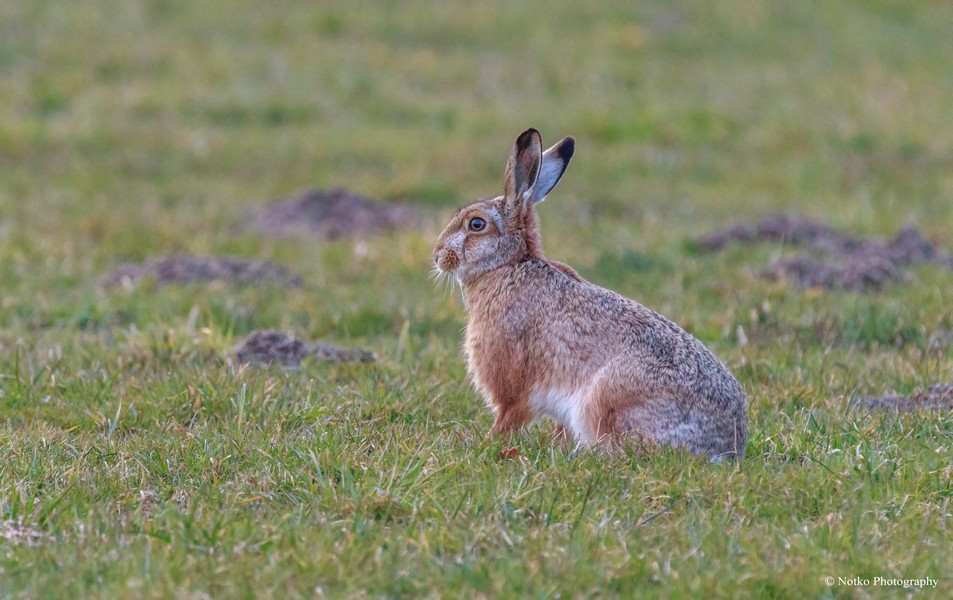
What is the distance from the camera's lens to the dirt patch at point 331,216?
12.4 m

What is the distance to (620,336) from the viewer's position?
5.92 meters

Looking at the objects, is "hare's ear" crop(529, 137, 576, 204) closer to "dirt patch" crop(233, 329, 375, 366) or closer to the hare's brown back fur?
the hare's brown back fur

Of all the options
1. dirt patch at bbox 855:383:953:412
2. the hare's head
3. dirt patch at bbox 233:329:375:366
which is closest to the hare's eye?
the hare's head

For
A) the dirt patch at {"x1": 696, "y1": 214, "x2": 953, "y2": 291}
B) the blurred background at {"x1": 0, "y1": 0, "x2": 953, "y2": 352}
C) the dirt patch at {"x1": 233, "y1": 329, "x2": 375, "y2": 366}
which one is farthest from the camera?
the blurred background at {"x1": 0, "y1": 0, "x2": 953, "y2": 352}

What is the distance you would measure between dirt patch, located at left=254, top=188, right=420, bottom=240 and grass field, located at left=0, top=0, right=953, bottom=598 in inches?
16.0

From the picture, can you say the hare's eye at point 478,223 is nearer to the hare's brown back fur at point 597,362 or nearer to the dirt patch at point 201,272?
the hare's brown back fur at point 597,362

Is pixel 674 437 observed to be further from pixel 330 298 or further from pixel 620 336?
pixel 330 298

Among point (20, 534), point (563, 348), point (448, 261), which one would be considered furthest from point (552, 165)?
point (20, 534)

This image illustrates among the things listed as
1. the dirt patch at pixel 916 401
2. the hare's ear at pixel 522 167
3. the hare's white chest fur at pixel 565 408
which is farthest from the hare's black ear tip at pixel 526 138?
the dirt patch at pixel 916 401

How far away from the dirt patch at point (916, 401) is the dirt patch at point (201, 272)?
16.2ft

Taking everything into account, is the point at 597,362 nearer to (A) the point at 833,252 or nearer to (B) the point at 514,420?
(B) the point at 514,420

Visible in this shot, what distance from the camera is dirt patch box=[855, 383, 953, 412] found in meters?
6.59

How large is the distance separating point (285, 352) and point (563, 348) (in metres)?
2.23

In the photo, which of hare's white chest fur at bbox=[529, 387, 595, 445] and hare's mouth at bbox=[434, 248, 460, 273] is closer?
hare's white chest fur at bbox=[529, 387, 595, 445]
